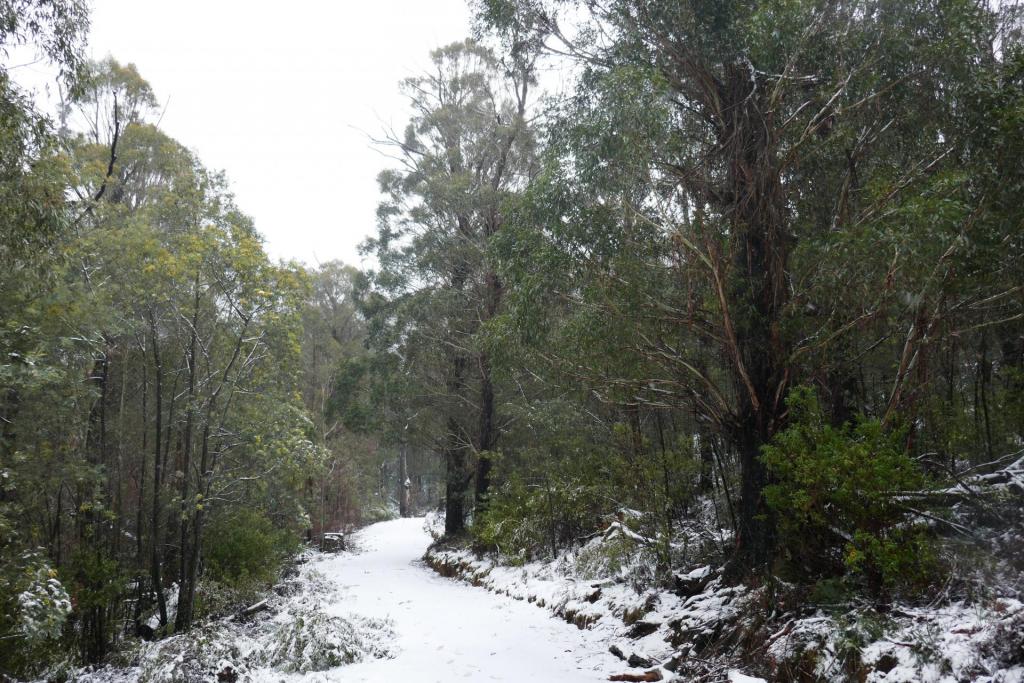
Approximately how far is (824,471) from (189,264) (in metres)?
8.06

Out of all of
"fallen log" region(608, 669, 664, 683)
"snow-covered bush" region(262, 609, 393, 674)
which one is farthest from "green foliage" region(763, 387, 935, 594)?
"snow-covered bush" region(262, 609, 393, 674)

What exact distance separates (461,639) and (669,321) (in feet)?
14.8

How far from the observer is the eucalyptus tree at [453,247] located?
16812mm

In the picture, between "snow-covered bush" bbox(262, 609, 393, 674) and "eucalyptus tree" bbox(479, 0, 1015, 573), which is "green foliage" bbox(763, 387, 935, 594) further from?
"snow-covered bush" bbox(262, 609, 393, 674)

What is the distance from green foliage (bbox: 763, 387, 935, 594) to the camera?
488 centimetres

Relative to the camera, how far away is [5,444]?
A: 8.02 m

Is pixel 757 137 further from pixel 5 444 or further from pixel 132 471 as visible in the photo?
pixel 132 471

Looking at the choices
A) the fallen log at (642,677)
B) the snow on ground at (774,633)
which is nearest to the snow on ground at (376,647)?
the fallen log at (642,677)

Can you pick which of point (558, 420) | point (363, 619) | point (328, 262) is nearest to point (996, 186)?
point (558, 420)

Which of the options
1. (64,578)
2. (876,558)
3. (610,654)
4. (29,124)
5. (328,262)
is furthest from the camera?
(328,262)

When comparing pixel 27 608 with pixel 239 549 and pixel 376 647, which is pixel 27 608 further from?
pixel 239 549

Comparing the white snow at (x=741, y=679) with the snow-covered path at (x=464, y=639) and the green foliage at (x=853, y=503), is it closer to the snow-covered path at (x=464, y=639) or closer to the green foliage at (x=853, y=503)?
the green foliage at (x=853, y=503)

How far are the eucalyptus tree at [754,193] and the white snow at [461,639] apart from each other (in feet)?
7.08

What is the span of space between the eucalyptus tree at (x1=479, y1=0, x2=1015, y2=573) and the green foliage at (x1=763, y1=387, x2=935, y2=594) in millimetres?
839
